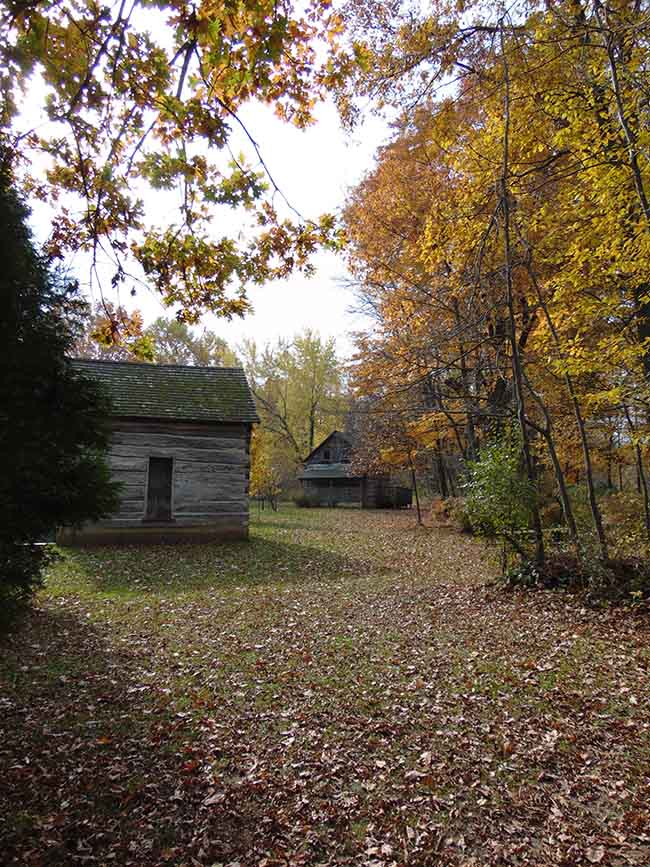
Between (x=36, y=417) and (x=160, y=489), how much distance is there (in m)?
11.7

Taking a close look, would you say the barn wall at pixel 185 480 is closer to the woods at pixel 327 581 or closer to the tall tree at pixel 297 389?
the woods at pixel 327 581

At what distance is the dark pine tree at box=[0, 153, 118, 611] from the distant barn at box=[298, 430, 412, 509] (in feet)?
100

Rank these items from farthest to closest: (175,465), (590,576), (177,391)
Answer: (177,391) → (175,465) → (590,576)

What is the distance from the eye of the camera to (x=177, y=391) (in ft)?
53.1

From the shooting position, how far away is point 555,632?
6.83 meters

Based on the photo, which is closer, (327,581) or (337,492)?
(327,581)

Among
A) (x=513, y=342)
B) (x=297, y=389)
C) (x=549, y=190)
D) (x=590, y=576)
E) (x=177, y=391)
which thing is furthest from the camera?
(x=297, y=389)

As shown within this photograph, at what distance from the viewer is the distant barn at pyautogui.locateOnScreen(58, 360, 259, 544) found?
14.4 meters

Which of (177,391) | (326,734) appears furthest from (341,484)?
(326,734)

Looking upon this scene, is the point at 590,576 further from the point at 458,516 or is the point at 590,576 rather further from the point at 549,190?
the point at 458,516

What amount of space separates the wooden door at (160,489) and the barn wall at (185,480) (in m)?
0.25

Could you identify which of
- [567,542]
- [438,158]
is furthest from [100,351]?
[567,542]

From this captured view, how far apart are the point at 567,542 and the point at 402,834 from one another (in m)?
7.75

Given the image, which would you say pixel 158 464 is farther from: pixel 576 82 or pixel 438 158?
pixel 576 82
